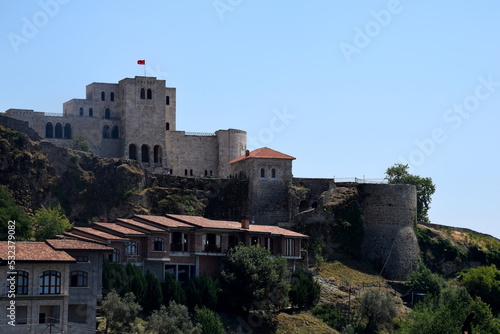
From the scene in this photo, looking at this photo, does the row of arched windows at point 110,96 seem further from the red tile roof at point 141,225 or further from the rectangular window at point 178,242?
the rectangular window at point 178,242

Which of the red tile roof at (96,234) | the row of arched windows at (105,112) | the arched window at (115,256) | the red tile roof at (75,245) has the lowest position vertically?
the arched window at (115,256)

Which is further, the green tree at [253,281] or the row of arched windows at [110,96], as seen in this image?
the row of arched windows at [110,96]

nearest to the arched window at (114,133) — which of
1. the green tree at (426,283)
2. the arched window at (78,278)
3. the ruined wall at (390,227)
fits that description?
the ruined wall at (390,227)

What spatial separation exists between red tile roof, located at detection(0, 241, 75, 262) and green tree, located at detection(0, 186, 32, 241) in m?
10.6

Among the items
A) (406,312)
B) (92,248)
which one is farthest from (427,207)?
(92,248)

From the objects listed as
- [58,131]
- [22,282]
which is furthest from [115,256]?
[58,131]

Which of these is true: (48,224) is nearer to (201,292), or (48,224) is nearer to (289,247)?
(201,292)

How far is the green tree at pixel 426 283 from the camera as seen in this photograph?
86312mm

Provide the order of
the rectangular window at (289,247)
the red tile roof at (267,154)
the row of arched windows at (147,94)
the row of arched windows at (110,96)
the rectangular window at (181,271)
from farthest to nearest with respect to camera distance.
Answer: the row of arched windows at (110,96)
the row of arched windows at (147,94)
the red tile roof at (267,154)
the rectangular window at (289,247)
the rectangular window at (181,271)

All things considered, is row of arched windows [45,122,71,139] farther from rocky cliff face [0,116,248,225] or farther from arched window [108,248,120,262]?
arched window [108,248,120,262]

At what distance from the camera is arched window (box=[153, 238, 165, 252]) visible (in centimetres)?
7175

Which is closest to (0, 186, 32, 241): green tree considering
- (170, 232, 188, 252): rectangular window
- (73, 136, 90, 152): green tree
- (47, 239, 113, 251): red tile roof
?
(47, 239, 113, 251): red tile roof

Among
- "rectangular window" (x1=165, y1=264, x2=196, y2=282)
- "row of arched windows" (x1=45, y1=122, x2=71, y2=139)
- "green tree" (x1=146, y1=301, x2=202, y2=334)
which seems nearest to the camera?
"green tree" (x1=146, y1=301, x2=202, y2=334)

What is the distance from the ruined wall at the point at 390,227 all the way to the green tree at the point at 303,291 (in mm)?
14042
